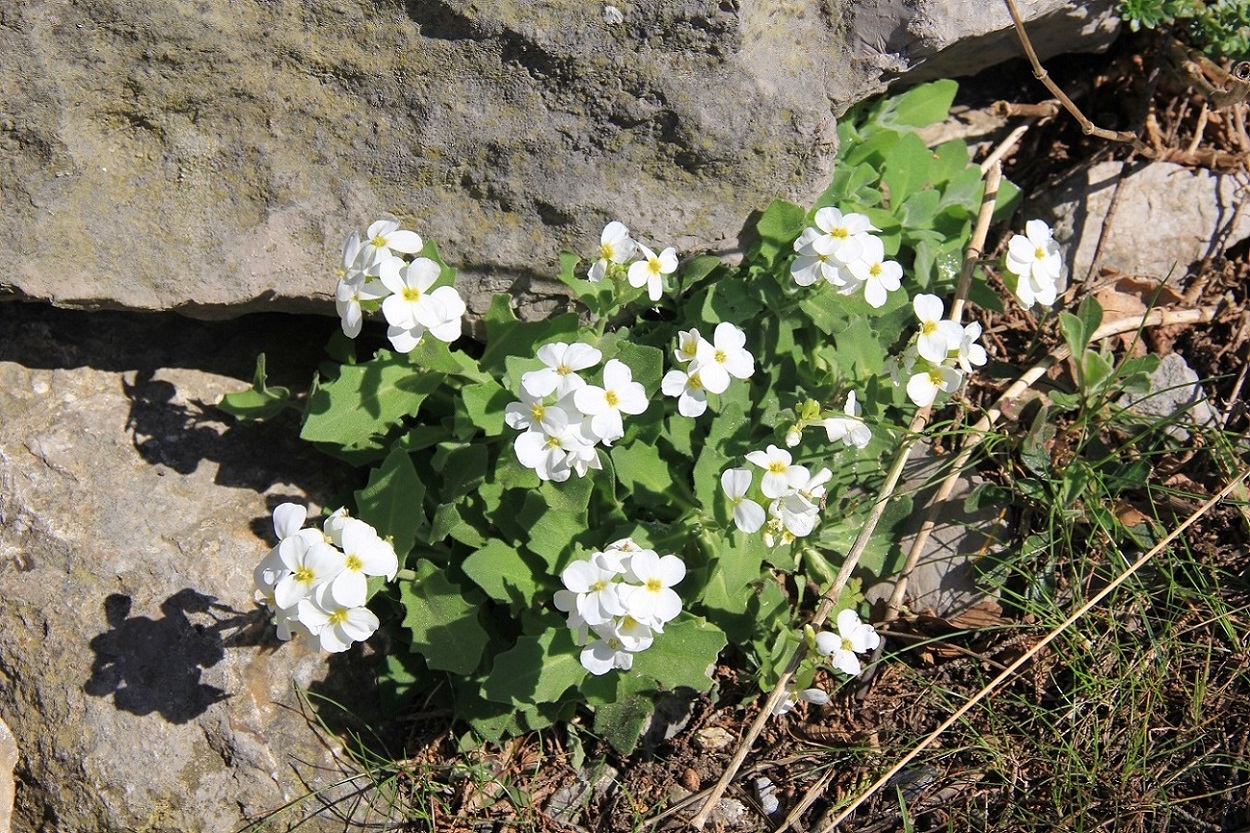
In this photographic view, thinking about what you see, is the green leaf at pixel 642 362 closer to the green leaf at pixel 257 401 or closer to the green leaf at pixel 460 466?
the green leaf at pixel 460 466

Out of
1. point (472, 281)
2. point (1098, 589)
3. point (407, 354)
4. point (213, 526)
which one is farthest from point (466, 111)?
point (1098, 589)

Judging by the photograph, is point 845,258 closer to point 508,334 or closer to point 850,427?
point 850,427

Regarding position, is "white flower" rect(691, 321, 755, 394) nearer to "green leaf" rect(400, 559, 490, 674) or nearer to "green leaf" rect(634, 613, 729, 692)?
"green leaf" rect(634, 613, 729, 692)

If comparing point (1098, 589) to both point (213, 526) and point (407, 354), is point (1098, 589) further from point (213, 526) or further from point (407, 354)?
point (213, 526)

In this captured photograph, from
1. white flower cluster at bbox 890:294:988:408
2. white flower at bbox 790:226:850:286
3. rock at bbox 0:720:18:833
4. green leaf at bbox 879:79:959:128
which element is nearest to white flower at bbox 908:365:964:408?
white flower cluster at bbox 890:294:988:408

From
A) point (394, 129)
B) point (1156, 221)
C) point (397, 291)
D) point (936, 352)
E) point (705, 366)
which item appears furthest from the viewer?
point (1156, 221)

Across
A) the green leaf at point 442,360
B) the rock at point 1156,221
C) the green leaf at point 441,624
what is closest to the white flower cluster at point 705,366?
the green leaf at point 442,360

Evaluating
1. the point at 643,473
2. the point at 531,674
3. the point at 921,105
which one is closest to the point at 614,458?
the point at 643,473
